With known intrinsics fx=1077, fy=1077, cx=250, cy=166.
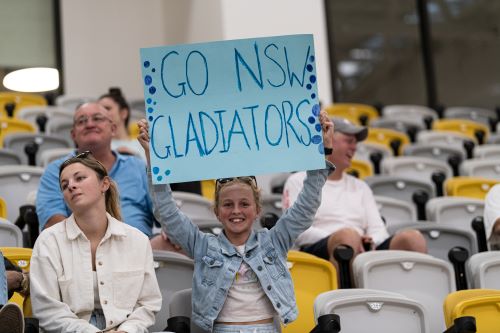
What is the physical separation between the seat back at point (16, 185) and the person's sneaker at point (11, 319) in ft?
7.99

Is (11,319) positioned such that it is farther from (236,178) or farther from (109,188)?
(236,178)

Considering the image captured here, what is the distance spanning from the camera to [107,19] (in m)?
11.0

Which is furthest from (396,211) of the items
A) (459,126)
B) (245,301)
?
(459,126)

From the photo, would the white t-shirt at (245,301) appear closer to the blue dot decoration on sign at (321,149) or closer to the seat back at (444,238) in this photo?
the blue dot decoration on sign at (321,149)

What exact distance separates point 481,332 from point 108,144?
→ 2018 mm

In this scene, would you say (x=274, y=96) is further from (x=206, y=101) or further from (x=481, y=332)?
(x=481, y=332)

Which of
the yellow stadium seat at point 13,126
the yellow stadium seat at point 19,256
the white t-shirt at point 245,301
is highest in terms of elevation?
the yellow stadium seat at point 13,126

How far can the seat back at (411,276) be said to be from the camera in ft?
16.1

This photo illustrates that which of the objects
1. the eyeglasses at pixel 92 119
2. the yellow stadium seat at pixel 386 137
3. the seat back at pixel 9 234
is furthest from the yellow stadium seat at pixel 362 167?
the seat back at pixel 9 234

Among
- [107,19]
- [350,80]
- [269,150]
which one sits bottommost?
[269,150]

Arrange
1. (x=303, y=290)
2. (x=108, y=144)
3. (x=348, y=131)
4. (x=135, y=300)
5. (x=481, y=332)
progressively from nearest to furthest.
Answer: (x=135, y=300) < (x=481, y=332) < (x=303, y=290) < (x=108, y=144) < (x=348, y=131)

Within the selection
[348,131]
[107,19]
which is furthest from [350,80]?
[348,131]

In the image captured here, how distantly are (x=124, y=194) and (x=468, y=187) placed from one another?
8.81 feet

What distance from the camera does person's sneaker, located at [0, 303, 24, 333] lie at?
3423 mm
